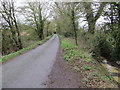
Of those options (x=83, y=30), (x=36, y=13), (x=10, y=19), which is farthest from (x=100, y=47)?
(x=36, y=13)

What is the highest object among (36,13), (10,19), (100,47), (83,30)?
(36,13)

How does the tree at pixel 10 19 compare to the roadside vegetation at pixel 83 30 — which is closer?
the roadside vegetation at pixel 83 30

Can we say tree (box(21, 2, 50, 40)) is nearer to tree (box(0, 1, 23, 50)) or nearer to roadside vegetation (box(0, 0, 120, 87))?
roadside vegetation (box(0, 0, 120, 87))

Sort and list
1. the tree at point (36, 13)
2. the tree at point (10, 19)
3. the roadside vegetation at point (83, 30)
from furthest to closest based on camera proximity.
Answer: the tree at point (36, 13), the tree at point (10, 19), the roadside vegetation at point (83, 30)

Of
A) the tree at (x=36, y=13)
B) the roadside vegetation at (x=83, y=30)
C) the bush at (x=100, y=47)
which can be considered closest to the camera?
the roadside vegetation at (x=83, y=30)

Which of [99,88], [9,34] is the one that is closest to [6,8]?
[9,34]

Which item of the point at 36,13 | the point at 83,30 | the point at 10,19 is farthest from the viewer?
the point at 36,13

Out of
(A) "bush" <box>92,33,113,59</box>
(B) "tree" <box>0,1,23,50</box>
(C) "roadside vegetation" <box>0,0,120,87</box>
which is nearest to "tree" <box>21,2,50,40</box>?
(C) "roadside vegetation" <box>0,0,120,87</box>

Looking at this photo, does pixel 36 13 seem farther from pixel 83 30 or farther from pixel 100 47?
pixel 100 47

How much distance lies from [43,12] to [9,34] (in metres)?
10.4

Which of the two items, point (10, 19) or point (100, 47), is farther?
point (10, 19)

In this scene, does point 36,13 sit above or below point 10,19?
above

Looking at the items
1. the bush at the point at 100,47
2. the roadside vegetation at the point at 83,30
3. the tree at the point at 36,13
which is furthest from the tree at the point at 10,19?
the bush at the point at 100,47

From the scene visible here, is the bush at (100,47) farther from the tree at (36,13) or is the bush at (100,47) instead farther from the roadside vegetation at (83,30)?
the tree at (36,13)
